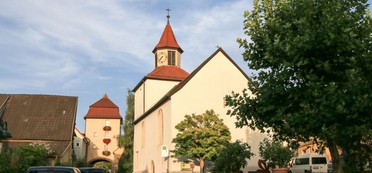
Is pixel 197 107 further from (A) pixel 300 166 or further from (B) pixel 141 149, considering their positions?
(B) pixel 141 149

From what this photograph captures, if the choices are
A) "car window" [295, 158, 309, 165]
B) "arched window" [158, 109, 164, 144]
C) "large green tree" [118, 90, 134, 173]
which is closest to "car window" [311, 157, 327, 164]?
"car window" [295, 158, 309, 165]

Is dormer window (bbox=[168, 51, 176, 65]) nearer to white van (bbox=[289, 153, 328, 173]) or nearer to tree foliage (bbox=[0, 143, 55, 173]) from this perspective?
tree foliage (bbox=[0, 143, 55, 173])

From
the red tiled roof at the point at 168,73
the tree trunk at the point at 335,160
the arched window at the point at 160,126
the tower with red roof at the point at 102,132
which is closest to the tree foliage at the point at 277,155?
the tree trunk at the point at 335,160

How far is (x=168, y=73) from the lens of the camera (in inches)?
1891

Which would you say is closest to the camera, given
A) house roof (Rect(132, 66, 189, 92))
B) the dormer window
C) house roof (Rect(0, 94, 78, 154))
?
house roof (Rect(132, 66, 189, 92))

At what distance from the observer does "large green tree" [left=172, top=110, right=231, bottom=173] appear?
31.2 meters

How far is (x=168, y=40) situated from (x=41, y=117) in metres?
18.3

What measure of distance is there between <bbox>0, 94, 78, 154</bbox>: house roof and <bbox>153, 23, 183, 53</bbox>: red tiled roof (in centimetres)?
1391

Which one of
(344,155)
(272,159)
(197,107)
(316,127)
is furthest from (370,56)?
(197,107)

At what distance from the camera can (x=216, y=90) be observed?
3788 centimetres

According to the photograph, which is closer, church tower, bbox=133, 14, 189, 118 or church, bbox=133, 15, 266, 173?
church, bbox=133, 15, 266, 173

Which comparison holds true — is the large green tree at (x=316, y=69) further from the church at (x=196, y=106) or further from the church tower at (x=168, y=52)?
the church tower at (x=168, y=52)

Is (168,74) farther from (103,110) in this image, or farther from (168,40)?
(103,110)

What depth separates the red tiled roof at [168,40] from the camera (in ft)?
166
